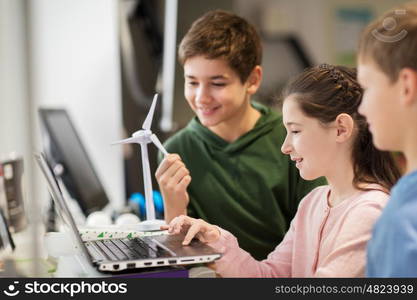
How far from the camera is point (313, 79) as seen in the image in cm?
70

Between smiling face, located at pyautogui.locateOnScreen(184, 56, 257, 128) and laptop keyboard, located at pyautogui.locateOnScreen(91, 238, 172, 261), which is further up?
smiling face, located at pyautogui.locateOnScreen(184, 56, 257, 128)

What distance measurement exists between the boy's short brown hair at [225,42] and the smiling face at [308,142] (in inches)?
6.1

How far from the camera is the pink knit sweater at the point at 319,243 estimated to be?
64 centimetres

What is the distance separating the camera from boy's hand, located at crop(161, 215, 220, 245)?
728mm

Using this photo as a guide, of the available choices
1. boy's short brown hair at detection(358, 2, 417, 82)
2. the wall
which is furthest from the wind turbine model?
the wall

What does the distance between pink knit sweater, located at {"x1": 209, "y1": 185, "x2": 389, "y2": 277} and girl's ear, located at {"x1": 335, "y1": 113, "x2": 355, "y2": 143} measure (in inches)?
2.5

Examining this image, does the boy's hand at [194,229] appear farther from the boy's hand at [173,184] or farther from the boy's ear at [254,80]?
the boy's ear at [254,80]

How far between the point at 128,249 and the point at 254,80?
1.05 ft

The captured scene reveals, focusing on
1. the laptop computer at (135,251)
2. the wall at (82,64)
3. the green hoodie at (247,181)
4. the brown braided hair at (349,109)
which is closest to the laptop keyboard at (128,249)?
the laptop computer at (135,251)

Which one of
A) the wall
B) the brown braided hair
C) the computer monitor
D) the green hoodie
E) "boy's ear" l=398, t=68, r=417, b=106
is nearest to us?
"boy's ear" l=398, t=68, r=417, b=106

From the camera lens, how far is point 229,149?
866 millimetres

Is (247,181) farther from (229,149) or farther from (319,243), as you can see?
(319,243)

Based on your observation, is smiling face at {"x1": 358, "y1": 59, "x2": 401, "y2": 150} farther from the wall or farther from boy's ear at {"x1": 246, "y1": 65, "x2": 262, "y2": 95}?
the wall

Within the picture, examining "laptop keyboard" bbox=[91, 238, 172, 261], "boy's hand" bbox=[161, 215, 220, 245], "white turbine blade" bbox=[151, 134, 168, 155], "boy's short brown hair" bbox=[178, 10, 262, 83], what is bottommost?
"laptop keyboard" bbox=[91, 238, 172, 261]
